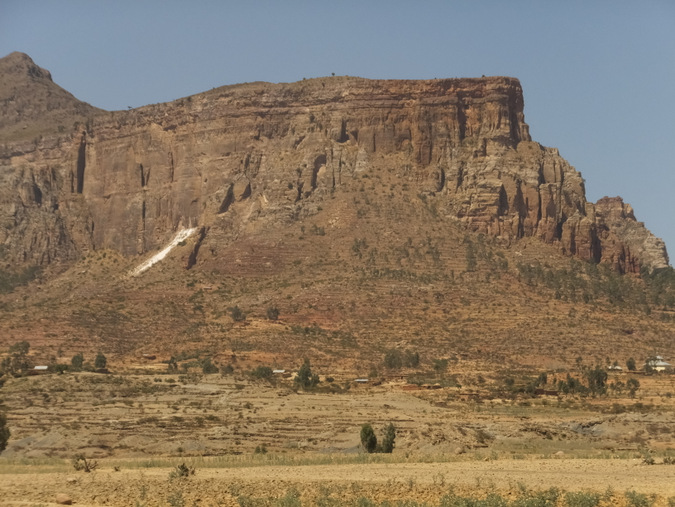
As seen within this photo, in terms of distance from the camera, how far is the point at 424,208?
112 metres

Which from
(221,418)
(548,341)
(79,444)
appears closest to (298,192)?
(548,341)

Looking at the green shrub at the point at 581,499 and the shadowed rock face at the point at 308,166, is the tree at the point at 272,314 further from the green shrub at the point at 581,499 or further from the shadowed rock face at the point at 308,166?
the green shrub at the point at 581,499

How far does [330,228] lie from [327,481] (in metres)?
77.6

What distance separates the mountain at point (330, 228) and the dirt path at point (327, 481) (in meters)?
51.6

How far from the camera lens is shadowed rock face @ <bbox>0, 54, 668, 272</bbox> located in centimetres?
11112

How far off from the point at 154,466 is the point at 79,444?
1148cm

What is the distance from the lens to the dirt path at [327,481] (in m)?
32.3

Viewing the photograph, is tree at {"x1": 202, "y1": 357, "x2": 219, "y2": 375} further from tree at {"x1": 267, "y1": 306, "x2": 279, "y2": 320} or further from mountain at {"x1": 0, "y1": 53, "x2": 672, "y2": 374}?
tree at {"x1": 267, "y1": 306, "x2": 279, "y2": 320}

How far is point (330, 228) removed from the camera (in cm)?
11119

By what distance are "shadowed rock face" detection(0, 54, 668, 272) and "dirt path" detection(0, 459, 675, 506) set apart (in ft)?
240

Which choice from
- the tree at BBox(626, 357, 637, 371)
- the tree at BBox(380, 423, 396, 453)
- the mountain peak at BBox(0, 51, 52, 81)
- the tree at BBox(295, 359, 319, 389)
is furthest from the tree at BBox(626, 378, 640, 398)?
the mountain peak at BBox(0, 51, 52, 81)

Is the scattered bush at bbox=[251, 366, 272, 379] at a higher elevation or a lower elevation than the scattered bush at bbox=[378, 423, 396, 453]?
higher

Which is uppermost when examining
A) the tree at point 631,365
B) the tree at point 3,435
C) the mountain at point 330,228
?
the mountain at point 330,228

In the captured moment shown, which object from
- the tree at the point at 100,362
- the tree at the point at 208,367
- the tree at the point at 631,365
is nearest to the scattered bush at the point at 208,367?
the tree at the point at 208,367
